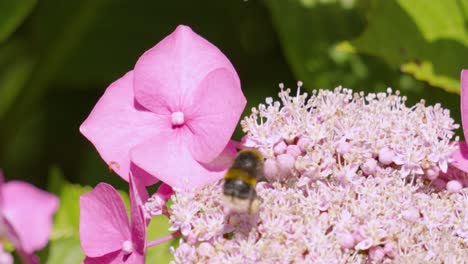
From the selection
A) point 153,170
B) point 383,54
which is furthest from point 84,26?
point 153,170

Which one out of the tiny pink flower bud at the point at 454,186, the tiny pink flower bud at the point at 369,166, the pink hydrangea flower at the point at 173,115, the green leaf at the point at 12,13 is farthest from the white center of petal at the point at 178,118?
the green leaf at the point at 12,13

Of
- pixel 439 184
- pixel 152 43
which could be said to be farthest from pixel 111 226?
pixel 152 43

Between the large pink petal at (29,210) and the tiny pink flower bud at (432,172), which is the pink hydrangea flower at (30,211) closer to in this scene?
the large pink petal at (29,210)

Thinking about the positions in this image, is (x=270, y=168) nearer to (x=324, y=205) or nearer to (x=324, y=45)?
(x=324, y=205)

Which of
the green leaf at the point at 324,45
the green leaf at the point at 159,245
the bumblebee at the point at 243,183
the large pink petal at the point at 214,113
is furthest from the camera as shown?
the green leaf at the point at 324,45

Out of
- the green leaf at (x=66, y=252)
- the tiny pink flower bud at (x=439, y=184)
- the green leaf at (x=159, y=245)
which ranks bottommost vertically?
the green leaf at (x=66, y=252)

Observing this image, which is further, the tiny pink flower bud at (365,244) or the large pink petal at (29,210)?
the large pink petal at (29,210)

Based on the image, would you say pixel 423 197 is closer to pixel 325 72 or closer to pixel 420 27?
pixel 420 27

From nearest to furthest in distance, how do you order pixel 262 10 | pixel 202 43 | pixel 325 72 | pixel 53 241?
pixel 202 43 → pixel 53 241 → pixel 325 72 → pixel 262 10
